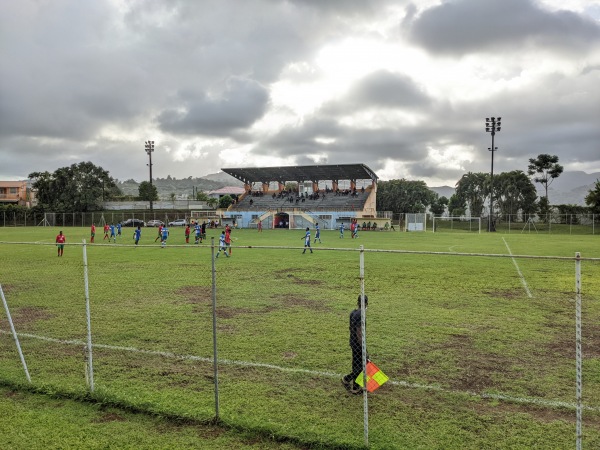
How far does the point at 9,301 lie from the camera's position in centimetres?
1393

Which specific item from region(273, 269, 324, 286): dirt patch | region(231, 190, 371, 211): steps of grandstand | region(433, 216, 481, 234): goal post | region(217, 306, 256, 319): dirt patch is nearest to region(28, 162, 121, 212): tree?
region(231, 190, 371, 211): steps of grandstand

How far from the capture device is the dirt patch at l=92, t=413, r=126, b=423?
6277 millimetres

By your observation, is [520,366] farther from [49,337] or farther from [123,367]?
[49,337]

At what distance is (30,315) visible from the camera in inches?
472

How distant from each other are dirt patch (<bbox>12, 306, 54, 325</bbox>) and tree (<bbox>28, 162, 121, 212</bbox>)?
83.3 meters

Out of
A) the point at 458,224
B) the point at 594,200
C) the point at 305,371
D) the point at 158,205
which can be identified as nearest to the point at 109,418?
the point at 305,371

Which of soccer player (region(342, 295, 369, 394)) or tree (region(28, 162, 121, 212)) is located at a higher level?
tree (region(28, 162, 121, 212))

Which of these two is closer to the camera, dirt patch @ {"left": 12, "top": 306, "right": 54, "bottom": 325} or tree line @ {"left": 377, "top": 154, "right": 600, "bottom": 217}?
dirt patch @ {"left": 12, "top": 306, "right": 54, "bottom": 325}

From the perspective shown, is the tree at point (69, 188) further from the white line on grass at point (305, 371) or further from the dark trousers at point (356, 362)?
the dark trousers at point (356, 362)

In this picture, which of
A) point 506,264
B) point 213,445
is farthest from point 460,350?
point 506,264

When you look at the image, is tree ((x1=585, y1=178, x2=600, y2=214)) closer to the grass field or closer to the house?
the grass field

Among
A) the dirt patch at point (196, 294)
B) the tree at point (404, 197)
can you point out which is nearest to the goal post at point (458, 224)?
the tree at point (404, 197)

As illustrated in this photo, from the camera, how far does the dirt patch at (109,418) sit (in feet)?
20.6

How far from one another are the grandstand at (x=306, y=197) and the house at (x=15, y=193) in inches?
2560
